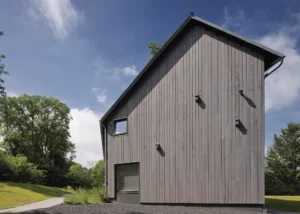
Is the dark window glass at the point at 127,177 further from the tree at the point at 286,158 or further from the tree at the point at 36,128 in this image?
the tree at the point at 36,128

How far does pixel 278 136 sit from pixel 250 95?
2578cm

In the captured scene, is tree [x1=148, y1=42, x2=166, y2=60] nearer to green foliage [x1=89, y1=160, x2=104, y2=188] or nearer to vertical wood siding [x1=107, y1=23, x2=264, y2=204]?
vertical wood siding [x1=107, y1=23, x2=264, y2=204]

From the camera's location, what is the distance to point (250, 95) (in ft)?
33.6

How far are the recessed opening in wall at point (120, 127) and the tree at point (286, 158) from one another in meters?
20.8

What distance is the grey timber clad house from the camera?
10.1 m

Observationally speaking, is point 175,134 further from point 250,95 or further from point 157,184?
point 250,95

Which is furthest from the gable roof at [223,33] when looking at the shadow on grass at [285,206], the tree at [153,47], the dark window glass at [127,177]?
the tree at [153,47]

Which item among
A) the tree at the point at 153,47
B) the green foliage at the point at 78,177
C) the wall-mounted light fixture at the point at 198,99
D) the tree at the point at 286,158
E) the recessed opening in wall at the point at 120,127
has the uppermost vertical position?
the tree at the point at 153,47

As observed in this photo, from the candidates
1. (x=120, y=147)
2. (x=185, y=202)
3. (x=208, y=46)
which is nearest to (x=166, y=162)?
(x=185, y=202)

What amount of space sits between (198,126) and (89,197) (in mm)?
5903

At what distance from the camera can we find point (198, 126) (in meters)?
11.2

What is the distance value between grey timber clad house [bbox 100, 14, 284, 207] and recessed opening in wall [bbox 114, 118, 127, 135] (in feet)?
0.17

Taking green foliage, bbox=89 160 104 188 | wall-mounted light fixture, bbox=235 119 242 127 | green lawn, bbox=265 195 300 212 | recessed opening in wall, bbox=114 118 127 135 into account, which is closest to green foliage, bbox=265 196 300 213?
green lawn, bbox=265 195 300 212

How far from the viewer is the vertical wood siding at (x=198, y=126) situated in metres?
10.1
